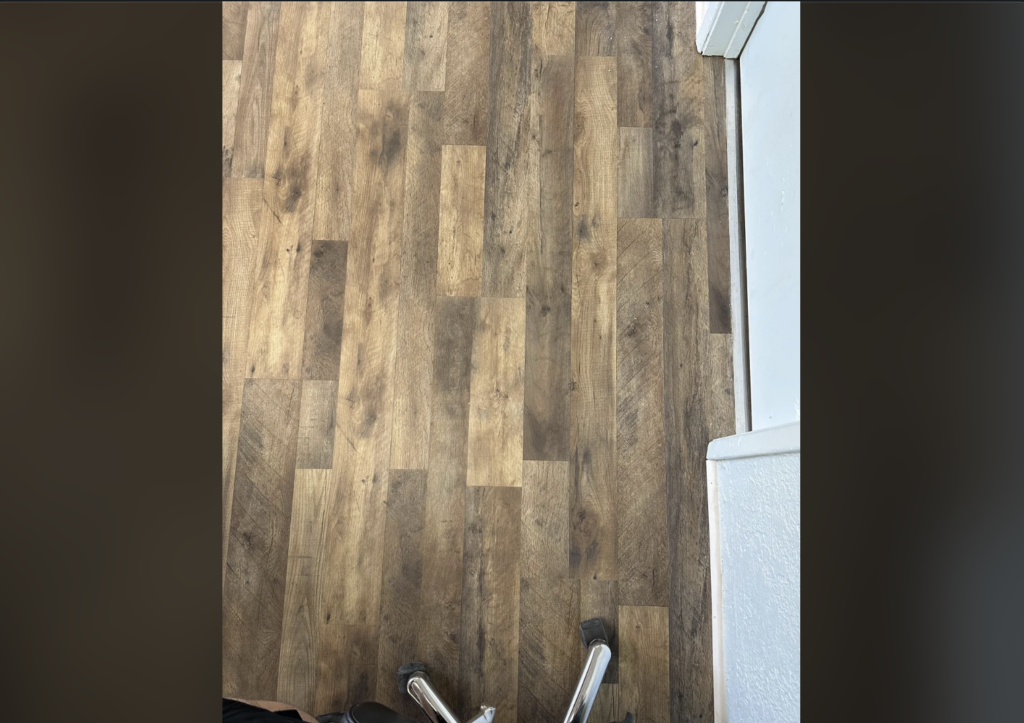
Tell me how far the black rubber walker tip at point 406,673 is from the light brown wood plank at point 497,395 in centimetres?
31

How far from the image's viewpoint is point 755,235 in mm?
1216

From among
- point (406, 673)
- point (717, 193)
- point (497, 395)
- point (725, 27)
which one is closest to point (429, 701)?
point (406, 673)

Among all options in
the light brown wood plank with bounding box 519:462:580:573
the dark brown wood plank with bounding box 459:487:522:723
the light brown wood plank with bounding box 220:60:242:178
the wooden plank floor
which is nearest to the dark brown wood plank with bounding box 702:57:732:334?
the wooden plank floor

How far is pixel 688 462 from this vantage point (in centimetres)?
125

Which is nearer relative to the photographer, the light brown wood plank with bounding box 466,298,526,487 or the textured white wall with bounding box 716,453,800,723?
the textured white wall with bounding box 716,453,800,723

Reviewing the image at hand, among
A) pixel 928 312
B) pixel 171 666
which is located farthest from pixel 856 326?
pixel 171 666

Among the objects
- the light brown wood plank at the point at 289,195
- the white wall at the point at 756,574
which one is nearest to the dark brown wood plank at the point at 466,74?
the light brown wood plank at the point at 289,195

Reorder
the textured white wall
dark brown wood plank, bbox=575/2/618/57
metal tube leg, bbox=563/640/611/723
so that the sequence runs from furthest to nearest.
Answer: dark brown wood plank, bbox=575/2/618/57 → metal tube leg, bbox=563/640/611/723 → the textured white wall

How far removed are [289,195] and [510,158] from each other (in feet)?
1.44

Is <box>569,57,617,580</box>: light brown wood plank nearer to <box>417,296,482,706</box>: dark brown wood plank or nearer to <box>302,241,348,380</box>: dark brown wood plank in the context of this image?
<box>417,296,482,706</box>: dark brown wood plank

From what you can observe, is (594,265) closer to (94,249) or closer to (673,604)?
(673,604)

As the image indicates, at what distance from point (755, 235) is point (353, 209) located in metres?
0.75

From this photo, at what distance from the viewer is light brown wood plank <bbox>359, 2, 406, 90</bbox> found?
1428 mm

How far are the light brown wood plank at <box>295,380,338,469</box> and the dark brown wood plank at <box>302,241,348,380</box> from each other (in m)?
0.02
